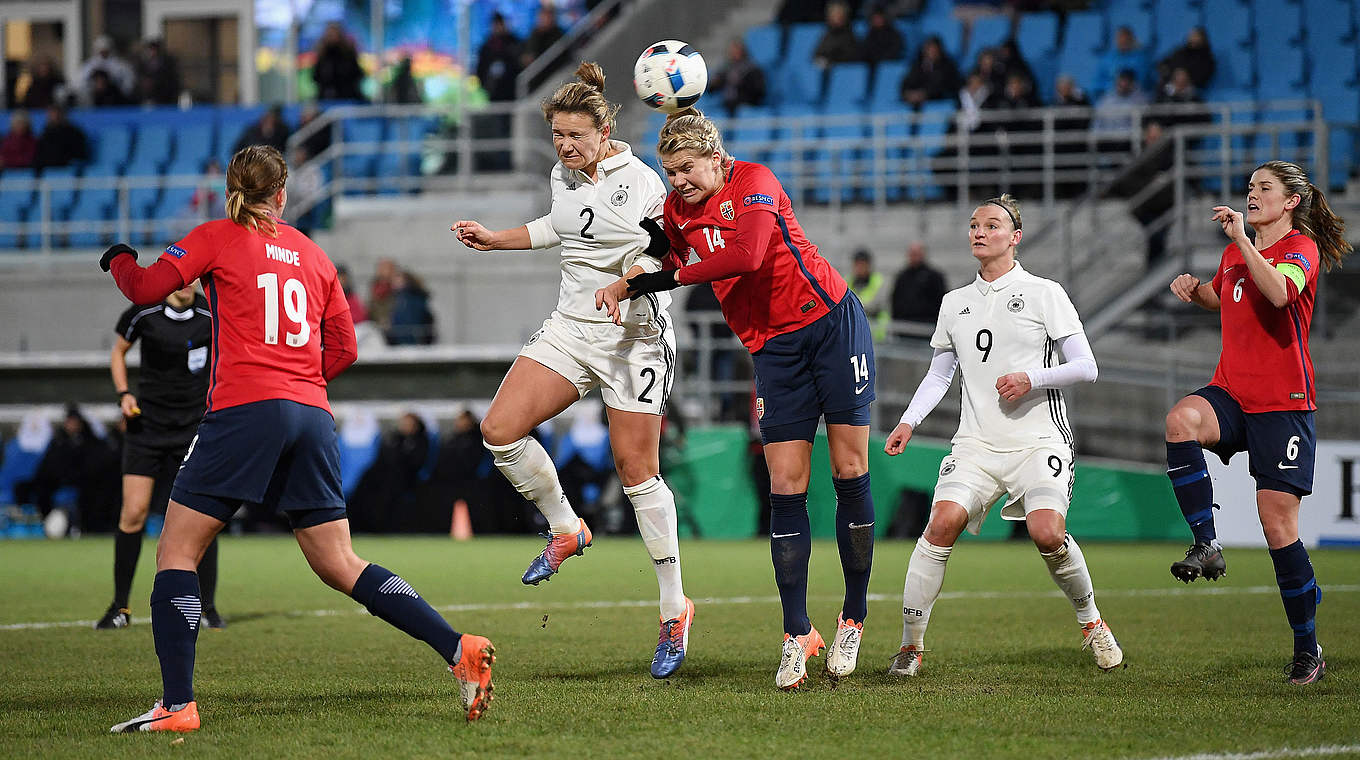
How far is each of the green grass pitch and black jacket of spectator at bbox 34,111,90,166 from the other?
41.9ft

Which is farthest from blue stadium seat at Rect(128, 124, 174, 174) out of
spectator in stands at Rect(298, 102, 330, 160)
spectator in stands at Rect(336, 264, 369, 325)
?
spectator in stands at Rect(336, 264, 369, 325)

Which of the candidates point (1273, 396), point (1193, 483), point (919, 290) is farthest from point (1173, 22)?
point (1193, 483)

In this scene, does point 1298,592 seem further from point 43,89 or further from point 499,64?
point 43,89

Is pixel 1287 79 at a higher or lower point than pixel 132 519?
higher

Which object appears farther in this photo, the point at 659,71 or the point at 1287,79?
the point at 1287,79

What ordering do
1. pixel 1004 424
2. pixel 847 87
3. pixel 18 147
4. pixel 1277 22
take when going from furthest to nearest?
pixel 18 147 → pixel 847 87 → pixel 1277 22 → pixel 1004 424

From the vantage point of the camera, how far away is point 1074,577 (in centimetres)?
605

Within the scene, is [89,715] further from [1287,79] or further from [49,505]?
[1287,79]

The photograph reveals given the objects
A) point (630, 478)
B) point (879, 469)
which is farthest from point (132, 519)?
point (879, 469)

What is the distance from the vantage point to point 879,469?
1400cm

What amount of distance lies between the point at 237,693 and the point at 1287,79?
16110mm

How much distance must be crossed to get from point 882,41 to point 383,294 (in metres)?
7.58

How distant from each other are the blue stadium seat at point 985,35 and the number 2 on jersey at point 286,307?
1590cm

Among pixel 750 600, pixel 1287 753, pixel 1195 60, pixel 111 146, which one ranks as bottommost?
pixel 750 600
